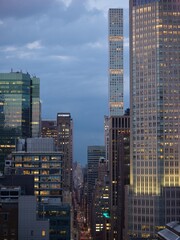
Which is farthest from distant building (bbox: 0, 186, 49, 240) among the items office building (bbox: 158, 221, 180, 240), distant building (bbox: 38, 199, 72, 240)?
office building (bbox: 158, 221, 180, 240)

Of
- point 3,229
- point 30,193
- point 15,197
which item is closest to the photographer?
point 3,229

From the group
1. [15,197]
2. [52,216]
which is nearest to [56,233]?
[52,216]

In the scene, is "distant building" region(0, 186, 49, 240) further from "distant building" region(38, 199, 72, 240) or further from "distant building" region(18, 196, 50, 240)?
"distant building" region(38, 199, 72, 240)

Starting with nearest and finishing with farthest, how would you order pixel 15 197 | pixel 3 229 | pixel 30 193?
pixel 3 229 → pixel 15 197 → pixel 30 193

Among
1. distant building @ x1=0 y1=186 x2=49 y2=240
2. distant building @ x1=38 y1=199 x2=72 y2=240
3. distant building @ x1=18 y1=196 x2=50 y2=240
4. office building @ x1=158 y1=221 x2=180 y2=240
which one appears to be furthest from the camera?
distant building @ x1=38 y1=199 x2=72 y2=240

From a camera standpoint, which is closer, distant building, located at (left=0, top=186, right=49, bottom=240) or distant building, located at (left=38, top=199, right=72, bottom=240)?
distant building, located at (left=0, top=186, right=49, bottom=240)

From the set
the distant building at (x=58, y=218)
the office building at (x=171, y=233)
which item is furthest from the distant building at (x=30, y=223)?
the office building at (x=171, y=233)

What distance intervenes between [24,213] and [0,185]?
2944 cm

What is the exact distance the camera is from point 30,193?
18188 centimetres

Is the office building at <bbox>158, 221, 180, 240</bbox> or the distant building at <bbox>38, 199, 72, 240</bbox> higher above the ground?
the distant building at <bbox>38, 199, 72, 240</bbox>

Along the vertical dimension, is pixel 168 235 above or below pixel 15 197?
below

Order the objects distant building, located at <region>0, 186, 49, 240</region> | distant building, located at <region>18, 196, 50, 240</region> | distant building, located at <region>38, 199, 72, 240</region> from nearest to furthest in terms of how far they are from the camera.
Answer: distant building, located at <region>0, 186, 49, 240</region>, distant building, located at <region>18, 196, 50, 240</region>, distant building, located at <region>38, 199, 72, 240</region>

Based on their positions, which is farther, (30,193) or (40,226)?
(30,193)

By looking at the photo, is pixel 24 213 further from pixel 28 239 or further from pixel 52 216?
pixel 52 216
